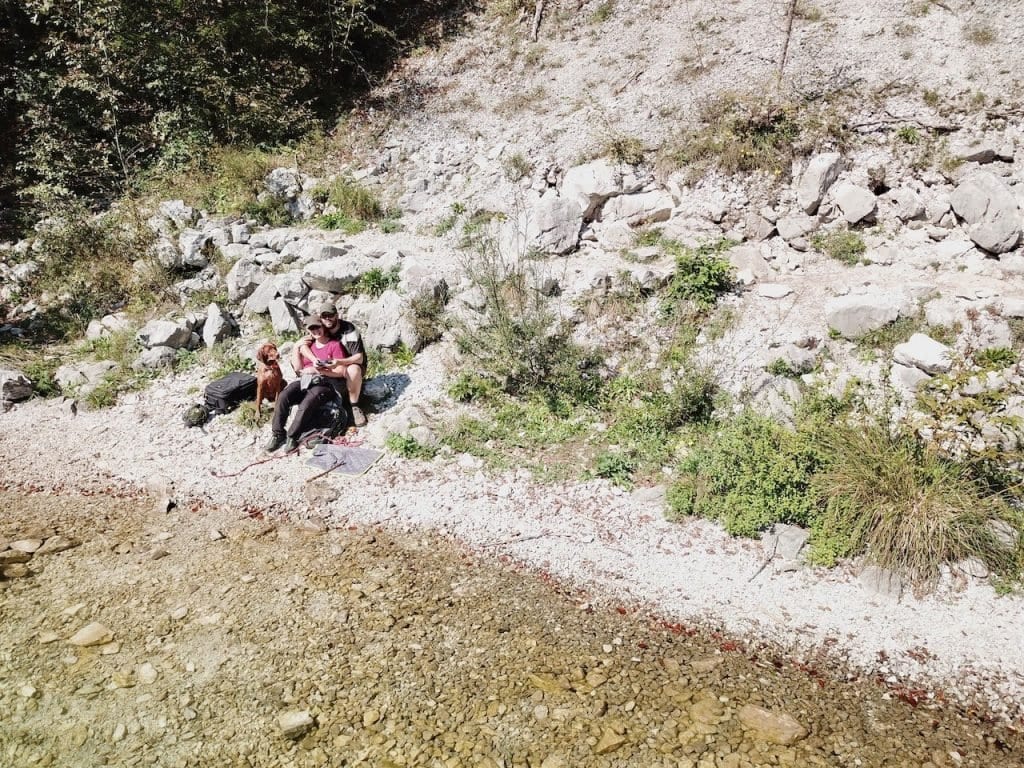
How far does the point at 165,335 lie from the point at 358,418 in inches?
133

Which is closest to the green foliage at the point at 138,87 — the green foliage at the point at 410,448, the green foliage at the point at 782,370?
the green foliage at the point at 410,448

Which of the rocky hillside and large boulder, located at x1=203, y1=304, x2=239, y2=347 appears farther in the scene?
large boulder, located at x1=203, y1=304, x2=239, y2=347

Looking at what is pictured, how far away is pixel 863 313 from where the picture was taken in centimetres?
650

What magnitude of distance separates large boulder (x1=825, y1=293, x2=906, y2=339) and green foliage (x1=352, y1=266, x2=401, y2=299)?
5.73 metres

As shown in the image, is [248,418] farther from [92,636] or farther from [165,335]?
[92,636]

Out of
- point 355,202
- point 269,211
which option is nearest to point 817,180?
point 355,202

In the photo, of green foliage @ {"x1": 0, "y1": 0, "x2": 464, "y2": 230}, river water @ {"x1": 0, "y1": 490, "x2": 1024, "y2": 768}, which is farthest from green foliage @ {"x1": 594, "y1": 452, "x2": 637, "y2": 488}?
green foliage @ {"x1": 0, "y1": 0, "x2": 464, "y2": 230}

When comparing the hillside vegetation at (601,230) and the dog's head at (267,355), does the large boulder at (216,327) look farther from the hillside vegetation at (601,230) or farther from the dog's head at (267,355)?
the dog's head at (267,355)

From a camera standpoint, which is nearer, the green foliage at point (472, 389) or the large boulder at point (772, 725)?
the large boulder at point (772, 725)

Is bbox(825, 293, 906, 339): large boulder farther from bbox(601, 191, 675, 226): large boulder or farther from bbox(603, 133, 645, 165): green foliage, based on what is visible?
bbox(603, 133, 645, 165): green foliage

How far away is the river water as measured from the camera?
327 cm

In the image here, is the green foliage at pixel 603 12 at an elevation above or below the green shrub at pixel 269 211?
above

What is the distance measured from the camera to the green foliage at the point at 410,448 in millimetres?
5934

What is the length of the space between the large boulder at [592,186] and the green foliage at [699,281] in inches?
83.5
